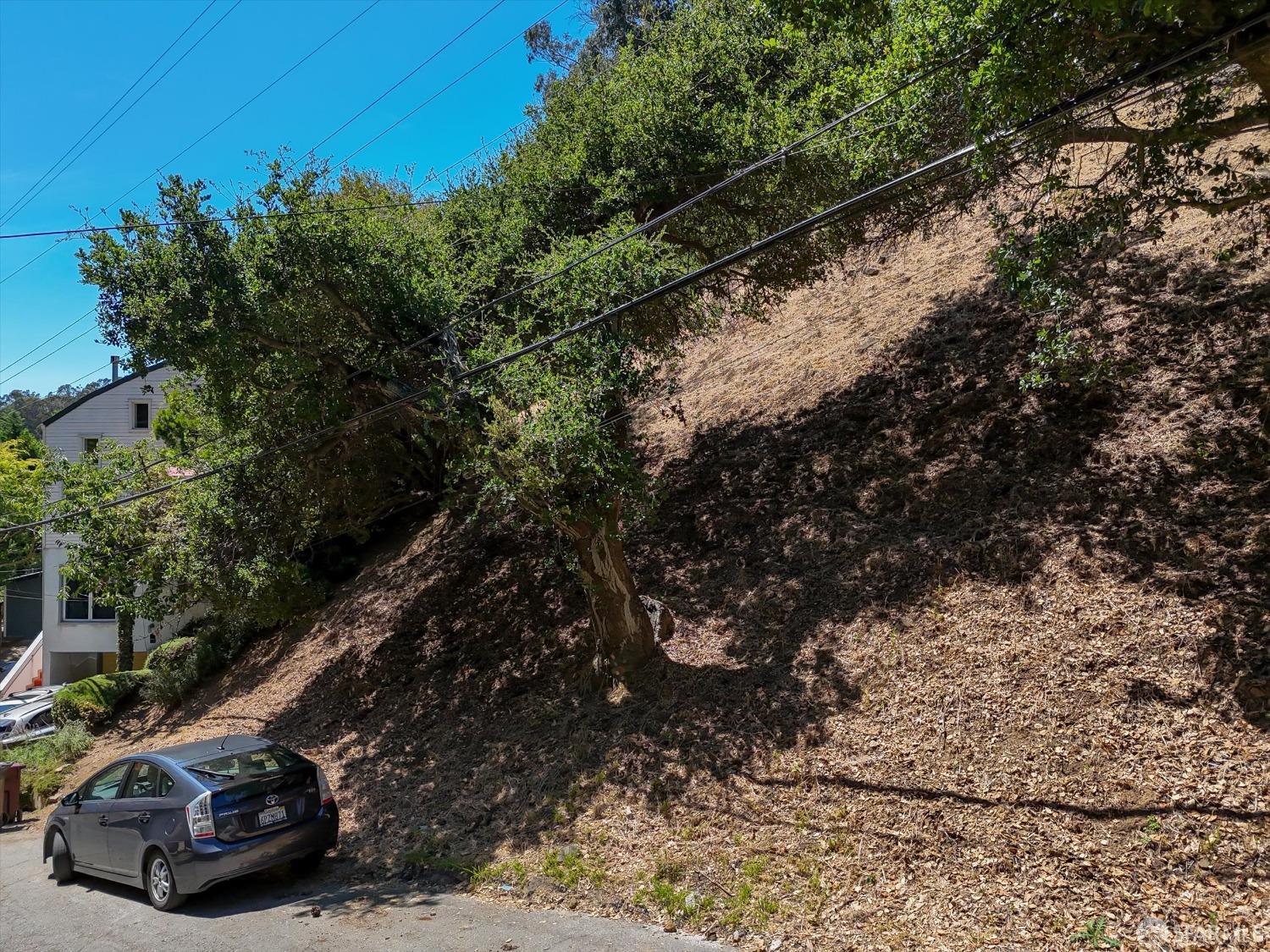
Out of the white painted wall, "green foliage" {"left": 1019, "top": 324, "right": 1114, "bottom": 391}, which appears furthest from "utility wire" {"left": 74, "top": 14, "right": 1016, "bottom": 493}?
the white painted wall

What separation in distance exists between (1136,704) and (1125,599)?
1.31 m

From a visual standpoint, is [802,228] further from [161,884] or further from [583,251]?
[161,884]

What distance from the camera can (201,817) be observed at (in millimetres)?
7887

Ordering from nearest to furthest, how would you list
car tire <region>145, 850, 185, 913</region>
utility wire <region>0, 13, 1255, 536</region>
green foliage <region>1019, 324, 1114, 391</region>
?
utility wire <region>0, 13, 1255, 536</region> < car tire <region>145, 850, 185, 913</region> < green foliage <region>1019, 324, 1114, 391</region>

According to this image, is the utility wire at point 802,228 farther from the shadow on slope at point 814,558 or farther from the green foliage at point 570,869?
the green foliage at point 570,869

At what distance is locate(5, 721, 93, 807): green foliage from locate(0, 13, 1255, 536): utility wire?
4677mm

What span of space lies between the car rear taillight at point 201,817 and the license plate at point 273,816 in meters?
0.42

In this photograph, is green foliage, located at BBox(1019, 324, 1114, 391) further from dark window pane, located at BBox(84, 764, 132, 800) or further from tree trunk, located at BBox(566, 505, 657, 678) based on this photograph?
dark window pane, located at BBox(84, 764, 132, 800)

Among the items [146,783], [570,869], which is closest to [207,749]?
[146,783]

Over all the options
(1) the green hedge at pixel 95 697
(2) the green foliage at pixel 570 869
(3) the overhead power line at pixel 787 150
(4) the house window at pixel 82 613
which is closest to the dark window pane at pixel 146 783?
(2) the green foliage at pixel 570 869

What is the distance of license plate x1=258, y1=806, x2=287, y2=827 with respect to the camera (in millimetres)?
8141

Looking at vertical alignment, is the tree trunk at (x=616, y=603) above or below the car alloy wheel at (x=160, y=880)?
above

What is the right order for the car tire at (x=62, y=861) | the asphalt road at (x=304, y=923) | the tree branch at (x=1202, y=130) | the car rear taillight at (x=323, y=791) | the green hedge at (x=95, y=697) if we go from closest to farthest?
1. the asphalt road at (x=304, y=923)
2. the tree branch at (x=1202, y=130)
3. the car rear taillight at (x=323, y=791)
4. the car tire at (x=62, y=861)
5. the green hedge at (x=95, y=697)

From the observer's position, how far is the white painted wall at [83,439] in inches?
1160
